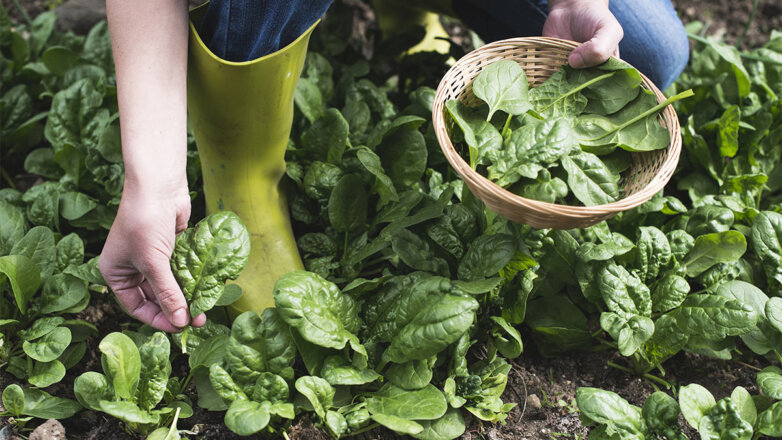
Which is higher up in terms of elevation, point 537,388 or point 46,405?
point 46,405

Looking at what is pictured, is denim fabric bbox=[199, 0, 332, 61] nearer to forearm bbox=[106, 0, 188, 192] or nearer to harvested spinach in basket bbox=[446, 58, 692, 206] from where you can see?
forearm bbox=[106, 0, 188, 192]

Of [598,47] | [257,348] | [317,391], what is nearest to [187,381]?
[257,348]

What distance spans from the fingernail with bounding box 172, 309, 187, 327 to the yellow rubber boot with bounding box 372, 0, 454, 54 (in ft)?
3.66

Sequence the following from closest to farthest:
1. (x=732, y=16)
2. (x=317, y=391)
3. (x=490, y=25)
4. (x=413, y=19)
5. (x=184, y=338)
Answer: (x=317, y=391) → (x=184, y=338) → (x=490, y=25) → (x=413, y=19) → (x=732, y=16)

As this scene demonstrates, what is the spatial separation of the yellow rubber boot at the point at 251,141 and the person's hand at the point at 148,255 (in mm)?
199

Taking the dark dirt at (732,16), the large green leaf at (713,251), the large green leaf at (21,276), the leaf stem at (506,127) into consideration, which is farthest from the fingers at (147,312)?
the dark dirt at (732,16)

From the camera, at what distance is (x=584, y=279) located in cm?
137

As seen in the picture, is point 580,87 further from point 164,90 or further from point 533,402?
point 164,90

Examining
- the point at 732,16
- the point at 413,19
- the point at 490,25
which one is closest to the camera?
the point at 490,25

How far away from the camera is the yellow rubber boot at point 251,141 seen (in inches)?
48.6

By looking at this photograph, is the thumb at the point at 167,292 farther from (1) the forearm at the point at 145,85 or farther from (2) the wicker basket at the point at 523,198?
(2) the wicker basket at the point at 523,198

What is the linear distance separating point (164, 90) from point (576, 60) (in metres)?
0.78

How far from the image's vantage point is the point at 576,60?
132cm

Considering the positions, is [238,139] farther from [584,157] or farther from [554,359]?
[554,359]
